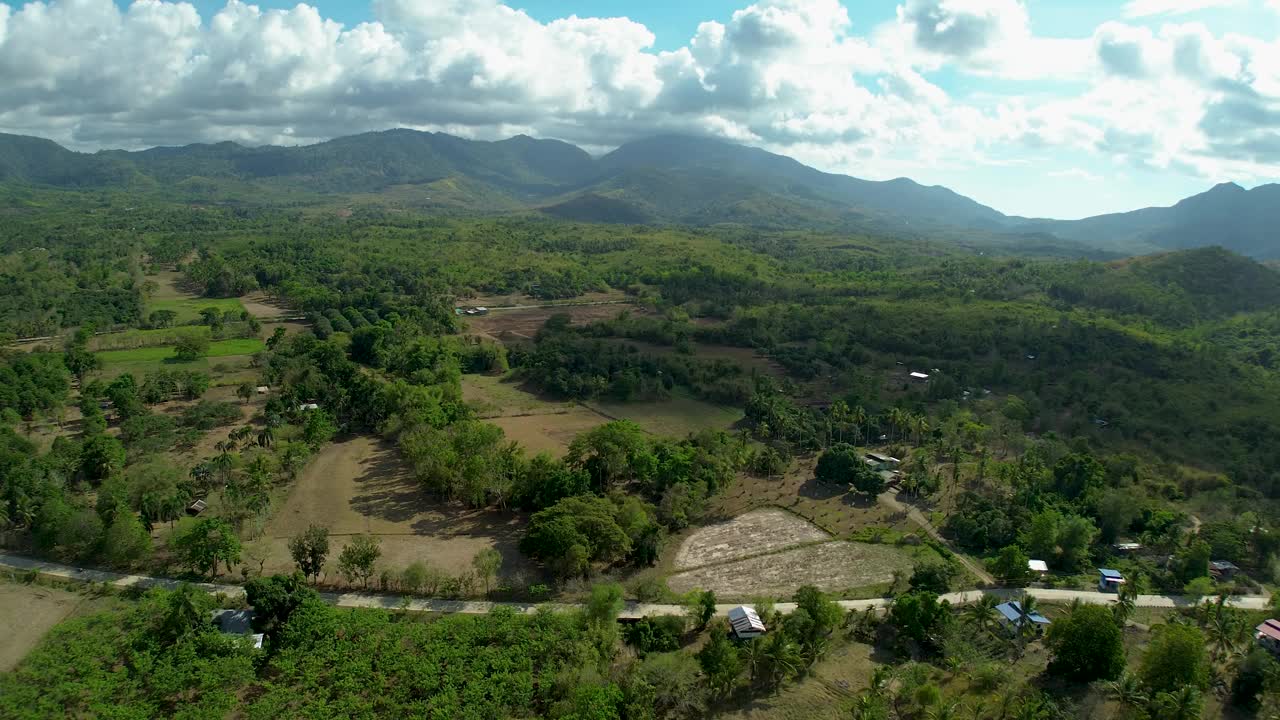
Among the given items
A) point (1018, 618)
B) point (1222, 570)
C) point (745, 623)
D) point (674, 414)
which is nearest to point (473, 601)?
point (745, 623)

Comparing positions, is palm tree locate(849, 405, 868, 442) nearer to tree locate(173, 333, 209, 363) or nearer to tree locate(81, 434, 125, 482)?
tree locate(81, 434, 125, 482)

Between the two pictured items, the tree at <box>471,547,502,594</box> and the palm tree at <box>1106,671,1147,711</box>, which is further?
the tree at <box>471,547,502,594</box>

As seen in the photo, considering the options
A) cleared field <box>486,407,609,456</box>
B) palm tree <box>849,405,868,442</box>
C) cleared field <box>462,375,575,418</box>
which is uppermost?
palm tree <box>849,405,868,442</box>

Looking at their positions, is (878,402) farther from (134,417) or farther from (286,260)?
(286,260)

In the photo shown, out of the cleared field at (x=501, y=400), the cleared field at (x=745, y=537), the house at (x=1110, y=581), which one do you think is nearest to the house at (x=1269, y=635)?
the house at (x=1110, y=581)

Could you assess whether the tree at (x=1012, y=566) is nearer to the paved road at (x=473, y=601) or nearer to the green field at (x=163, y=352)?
the paved road at (x=473, y=601)

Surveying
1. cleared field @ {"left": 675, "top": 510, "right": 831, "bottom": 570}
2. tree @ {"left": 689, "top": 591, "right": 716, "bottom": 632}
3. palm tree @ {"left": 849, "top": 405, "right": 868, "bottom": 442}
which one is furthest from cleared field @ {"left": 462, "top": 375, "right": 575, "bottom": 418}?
tree @ {"left": 689, "top": 591, "right": 716, "bottom": 632}

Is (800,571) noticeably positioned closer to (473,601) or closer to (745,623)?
(745,623)
